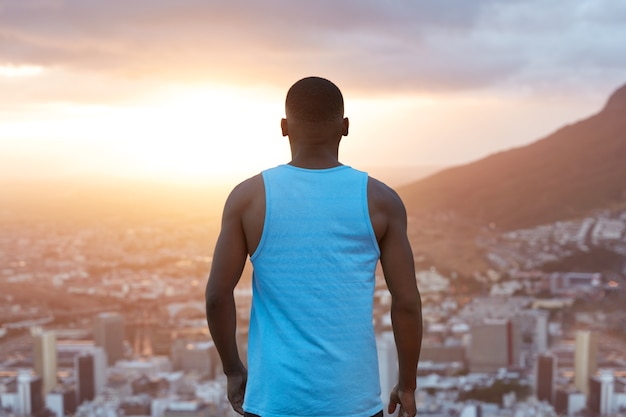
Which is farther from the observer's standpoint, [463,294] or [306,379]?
[463,294]

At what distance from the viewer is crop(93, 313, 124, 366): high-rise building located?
11.7 m

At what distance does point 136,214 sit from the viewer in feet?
55.6

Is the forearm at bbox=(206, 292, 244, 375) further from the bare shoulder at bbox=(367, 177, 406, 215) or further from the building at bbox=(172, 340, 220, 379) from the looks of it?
the building at bbox=(172, 340, 220, 379)

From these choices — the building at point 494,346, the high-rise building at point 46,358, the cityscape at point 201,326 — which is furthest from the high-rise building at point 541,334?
the high-rise building at point 46,358

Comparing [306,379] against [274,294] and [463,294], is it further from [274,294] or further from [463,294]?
[463,294]

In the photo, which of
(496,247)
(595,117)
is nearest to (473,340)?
(496,247)

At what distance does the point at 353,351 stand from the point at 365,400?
3.1 inches

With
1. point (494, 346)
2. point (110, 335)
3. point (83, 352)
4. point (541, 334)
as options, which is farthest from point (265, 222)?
point (541, 334)

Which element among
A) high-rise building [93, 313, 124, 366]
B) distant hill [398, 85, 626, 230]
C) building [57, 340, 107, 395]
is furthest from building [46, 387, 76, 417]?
distant hill [398, 85, 626, 230]

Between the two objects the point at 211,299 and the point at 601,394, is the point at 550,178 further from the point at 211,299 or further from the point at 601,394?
the point at 211,299

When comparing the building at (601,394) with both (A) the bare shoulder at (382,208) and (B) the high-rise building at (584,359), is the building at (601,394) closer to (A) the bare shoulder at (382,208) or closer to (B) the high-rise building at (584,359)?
(B) the high-rise building at (584,359)

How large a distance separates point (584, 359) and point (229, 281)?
33.2ft

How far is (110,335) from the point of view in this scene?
12.0m

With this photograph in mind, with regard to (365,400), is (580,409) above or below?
below
